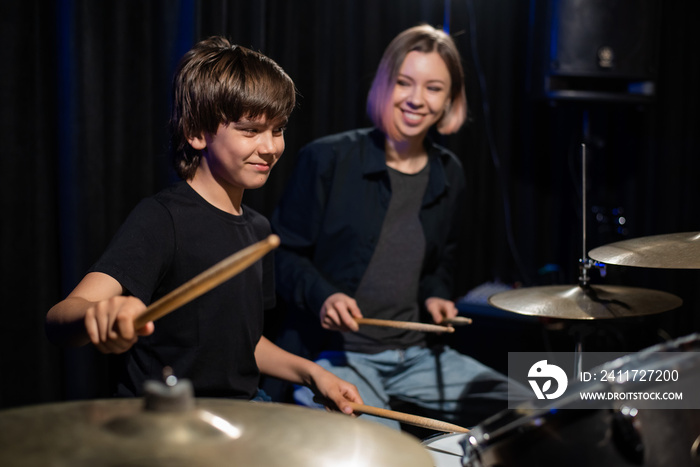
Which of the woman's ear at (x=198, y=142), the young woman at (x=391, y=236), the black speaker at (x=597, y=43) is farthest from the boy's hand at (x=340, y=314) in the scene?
the black speaker at (x=597, y=43)

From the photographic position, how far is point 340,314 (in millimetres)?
1697

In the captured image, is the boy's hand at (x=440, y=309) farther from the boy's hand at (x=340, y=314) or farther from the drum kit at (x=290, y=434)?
the drum kit at (x=290, y=434)

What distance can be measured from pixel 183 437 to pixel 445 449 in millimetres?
672

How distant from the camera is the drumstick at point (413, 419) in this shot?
129 cm

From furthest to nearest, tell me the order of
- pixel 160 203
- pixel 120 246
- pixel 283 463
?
pixel 160 203 → pixel 120 246 → pixel 283 463

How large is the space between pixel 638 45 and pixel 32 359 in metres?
2.40

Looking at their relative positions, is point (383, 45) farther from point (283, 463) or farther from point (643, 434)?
point (283, 463)

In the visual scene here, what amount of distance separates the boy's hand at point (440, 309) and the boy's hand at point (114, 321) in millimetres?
1102

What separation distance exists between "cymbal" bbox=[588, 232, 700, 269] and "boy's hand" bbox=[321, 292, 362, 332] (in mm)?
565

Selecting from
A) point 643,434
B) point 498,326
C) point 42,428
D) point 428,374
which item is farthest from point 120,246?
point 498,326

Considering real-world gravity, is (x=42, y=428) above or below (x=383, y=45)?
below

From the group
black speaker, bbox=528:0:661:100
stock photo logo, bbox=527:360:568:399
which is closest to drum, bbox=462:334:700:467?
stock photo logo, bbox=527:360:568:399

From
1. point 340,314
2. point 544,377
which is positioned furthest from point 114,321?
point 544,377

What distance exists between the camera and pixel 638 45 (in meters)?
2.75
